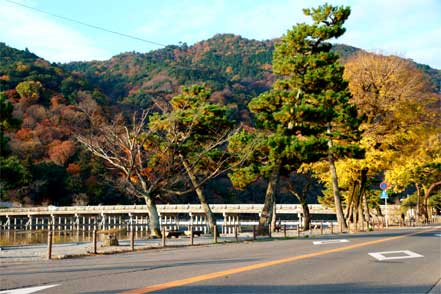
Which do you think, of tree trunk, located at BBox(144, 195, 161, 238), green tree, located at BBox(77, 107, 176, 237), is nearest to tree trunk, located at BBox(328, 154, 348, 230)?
green tree, located at BBox(77, 107, 176, 237)

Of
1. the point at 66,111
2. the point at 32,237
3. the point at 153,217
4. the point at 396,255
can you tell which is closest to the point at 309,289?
the point at 396,255

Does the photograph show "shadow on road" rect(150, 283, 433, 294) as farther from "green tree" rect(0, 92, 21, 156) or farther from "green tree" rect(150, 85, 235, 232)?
"green tree" rect(150, 85, 235, 232)

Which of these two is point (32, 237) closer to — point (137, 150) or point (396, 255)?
point (137, 150)

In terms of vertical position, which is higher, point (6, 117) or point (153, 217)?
point (6, 117)

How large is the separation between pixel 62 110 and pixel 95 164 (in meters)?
9.69

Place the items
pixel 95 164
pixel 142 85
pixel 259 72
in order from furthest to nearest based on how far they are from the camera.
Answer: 1. pixel 259 72
2. pixel 142 85
3. pixel 95 164

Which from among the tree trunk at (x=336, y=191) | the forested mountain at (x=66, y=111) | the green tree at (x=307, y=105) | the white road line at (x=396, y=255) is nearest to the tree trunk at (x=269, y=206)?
the green tree at (x=307, y=105)

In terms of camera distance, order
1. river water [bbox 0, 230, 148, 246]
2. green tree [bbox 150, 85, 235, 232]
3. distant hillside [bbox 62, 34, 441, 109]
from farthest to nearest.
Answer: distant hillside [bbox 62, 34, 441, 109] < river water [bbox 0, 230, 148, 246] < green tree [bbox 150, 85, 235, 232]

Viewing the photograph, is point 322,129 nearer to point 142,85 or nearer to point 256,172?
point 256,172

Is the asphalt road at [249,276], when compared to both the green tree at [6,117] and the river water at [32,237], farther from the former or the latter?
the river water at [32,237]

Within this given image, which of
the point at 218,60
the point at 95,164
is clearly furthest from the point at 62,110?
the point at 218,60

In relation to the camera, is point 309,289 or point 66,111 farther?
point 66,111

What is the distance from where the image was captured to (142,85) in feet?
370

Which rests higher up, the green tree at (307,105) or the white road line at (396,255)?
the green tree at (307,105)
